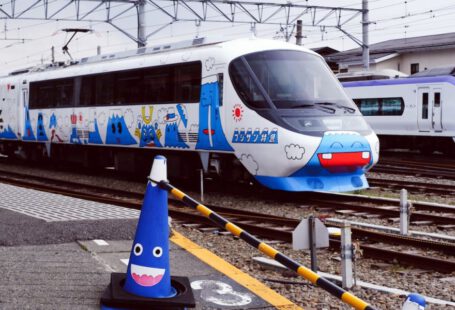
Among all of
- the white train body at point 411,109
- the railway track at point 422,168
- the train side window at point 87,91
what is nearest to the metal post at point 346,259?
the train side window at point 87,91

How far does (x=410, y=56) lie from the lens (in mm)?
48594

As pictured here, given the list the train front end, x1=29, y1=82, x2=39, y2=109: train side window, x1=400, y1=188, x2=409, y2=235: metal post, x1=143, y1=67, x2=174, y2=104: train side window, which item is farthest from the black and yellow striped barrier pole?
x1=29, y1=82, x2=39, y2=109: train side window

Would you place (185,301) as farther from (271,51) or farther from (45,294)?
(271,51)

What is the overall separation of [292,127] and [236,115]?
1.12m

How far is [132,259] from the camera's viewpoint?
5102 millimetres

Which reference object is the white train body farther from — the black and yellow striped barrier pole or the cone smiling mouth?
the cone smiling mouth

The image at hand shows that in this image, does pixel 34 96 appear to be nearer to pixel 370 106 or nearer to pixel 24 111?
pixel 24 111

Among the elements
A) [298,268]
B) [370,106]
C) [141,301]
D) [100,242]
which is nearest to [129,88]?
[100,242]

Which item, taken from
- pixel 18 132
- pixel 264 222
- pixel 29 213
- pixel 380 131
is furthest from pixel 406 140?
pixel 29 213

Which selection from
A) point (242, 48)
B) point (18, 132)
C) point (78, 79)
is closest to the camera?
point (242, 48)

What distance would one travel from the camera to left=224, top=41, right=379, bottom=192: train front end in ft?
38.4

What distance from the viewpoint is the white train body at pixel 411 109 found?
24406 mm

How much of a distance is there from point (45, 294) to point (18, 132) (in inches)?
678

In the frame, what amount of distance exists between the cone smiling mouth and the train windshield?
7.24 metres
